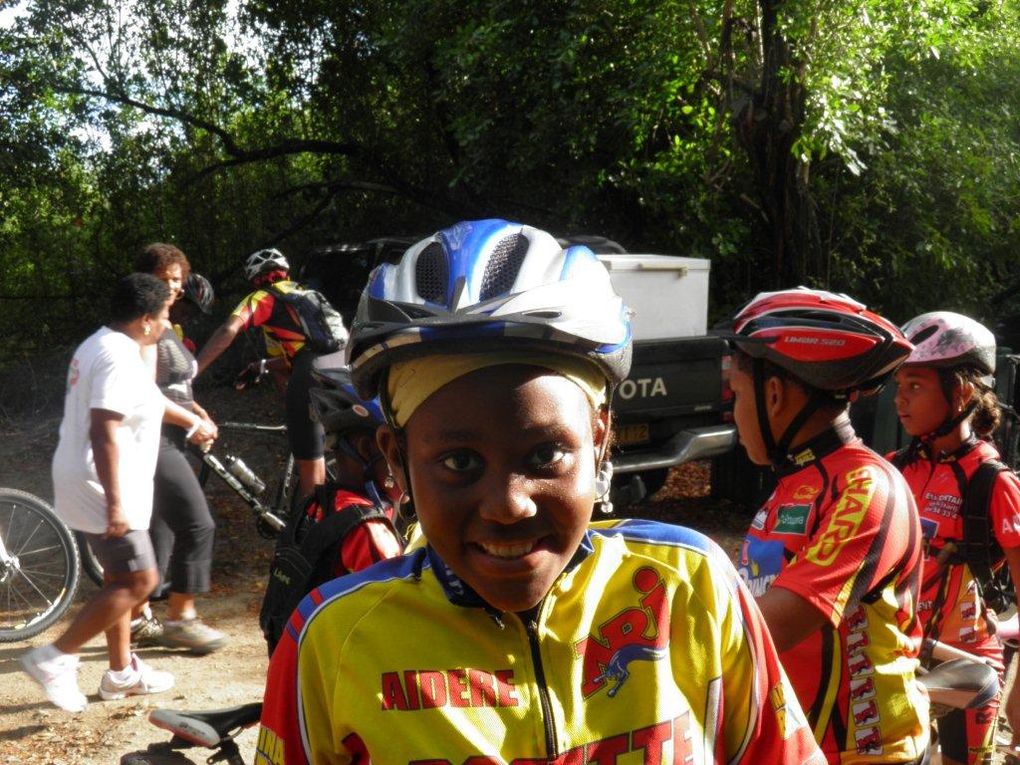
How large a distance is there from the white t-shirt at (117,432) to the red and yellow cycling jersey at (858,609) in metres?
3.77

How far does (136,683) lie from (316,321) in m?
3.07

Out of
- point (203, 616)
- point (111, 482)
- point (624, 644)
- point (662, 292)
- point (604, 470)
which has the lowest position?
point (203, 616)

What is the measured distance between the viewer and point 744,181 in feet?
38.4

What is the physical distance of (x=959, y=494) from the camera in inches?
139

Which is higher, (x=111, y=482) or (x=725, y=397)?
(x=725, y=397)

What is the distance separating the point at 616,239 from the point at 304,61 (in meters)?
5.12

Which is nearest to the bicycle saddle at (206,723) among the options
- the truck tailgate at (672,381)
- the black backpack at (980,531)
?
the black backpack at (980,531)

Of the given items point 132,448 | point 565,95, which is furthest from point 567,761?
point 565,95

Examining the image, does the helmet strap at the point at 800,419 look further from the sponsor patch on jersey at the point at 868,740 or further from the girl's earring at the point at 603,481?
the girl's earring at the point at 603,481

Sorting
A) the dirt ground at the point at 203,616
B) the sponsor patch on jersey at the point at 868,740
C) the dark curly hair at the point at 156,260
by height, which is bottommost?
the dirt ground at the point at 203,616

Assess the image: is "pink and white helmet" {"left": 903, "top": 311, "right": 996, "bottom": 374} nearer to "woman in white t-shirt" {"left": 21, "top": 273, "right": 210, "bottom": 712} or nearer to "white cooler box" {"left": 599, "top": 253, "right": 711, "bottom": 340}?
"woman in white t-shirt" {"left": 21, "top": 273, "right": 210, "bottom": 712}

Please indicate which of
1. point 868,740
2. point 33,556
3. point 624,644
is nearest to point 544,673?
point 624,644

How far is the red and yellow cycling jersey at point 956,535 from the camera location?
347 centimetres

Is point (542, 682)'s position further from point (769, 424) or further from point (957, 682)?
point (957, 682)
